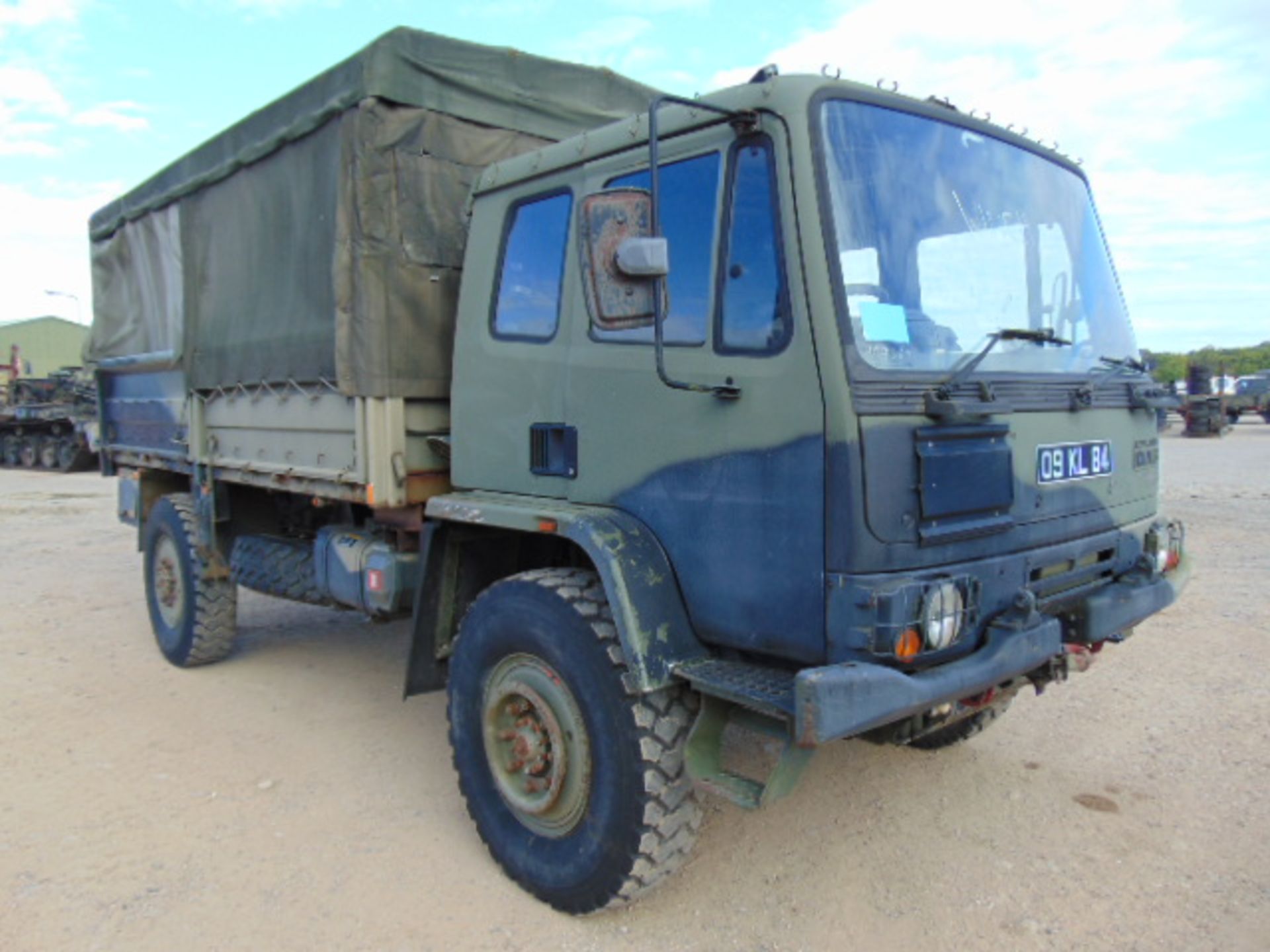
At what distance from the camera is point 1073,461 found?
10.9 ft

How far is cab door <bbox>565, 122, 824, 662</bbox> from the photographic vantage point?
279 centimetres

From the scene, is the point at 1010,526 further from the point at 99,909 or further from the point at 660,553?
the point at 99,909

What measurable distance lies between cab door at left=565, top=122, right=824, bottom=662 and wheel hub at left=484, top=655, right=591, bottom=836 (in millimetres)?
566

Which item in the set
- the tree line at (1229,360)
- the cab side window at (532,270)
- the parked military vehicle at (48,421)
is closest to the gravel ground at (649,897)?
the cab side window at (532,270)

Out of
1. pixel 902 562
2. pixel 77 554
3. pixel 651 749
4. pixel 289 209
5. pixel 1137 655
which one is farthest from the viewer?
pixel 77 554

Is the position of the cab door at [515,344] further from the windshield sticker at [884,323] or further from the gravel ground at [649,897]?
the gravel ground at [649,897]

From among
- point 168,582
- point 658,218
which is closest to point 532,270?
point 658,218

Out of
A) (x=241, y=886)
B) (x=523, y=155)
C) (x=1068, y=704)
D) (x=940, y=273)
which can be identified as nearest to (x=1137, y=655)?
(x=1068, y=704)

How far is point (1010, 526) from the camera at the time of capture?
3.05 meters

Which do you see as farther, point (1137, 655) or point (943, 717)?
point (1137, 655)

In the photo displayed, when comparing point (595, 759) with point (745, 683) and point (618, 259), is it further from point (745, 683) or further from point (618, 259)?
point (618, 259)

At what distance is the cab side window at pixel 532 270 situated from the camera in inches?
143

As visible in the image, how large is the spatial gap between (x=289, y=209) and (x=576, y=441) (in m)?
2.27

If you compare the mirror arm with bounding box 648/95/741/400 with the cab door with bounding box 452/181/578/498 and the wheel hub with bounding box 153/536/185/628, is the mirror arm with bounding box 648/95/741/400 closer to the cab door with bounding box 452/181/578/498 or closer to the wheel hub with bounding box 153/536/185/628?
the cab door with bounding box 452/181/578/498
